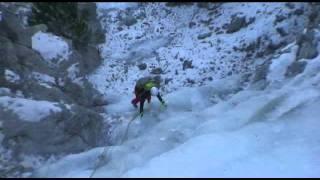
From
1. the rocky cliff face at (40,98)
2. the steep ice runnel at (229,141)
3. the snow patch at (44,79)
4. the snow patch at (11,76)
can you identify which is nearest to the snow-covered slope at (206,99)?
the steep ice runnel at (229,141)

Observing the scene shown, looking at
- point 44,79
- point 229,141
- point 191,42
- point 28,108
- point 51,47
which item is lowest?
point 229,141

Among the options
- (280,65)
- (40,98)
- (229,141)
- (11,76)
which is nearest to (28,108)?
(40,98)

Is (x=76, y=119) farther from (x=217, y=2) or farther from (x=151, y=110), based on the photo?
(x=217, y=2)

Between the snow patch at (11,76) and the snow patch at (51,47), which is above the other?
the snow patch at (51,47)

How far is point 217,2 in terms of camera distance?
78.6 ft

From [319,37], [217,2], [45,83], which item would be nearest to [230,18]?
[217,2]

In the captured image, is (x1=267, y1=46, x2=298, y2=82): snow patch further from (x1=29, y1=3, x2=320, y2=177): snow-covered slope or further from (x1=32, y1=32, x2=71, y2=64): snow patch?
(x1=32, y1=32, x2=71, y2=64): snow patch

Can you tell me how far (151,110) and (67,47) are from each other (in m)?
4.57

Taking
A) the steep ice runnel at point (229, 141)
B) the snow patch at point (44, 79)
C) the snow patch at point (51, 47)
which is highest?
the snow patch at point (51, 47)

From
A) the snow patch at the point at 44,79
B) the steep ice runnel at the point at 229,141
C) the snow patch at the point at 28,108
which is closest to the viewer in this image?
the steep ice runnel at the point at 229,141

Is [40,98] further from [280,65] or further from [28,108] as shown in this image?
[280,65]

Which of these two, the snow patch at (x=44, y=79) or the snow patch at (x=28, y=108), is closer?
the snow patch at (x=28, y=108)

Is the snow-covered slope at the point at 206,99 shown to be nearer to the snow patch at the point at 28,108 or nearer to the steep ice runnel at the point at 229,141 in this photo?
the steep ice runnel at the point at 229,141

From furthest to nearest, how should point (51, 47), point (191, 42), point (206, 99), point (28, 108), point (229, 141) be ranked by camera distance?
point (191, 42), point (51, 47), point (206, 99), point (28, 108), point (229, 141)
